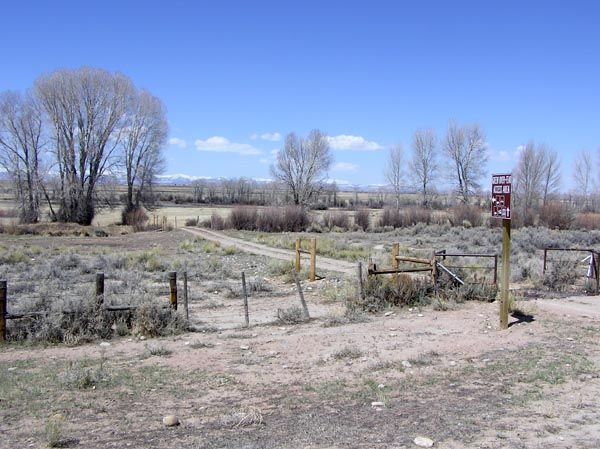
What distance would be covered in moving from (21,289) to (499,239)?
29338mm

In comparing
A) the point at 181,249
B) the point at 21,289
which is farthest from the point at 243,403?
the point at 181,249

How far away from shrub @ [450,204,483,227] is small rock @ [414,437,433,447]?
49285 millimetres

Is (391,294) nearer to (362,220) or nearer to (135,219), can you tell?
(362,220)

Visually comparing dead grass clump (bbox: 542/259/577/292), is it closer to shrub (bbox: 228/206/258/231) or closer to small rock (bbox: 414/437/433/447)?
small rock (bbox: 414/437/433/447)

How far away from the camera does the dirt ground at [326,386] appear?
18.9 ft

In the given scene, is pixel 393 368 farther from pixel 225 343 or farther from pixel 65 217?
pixel 65 217

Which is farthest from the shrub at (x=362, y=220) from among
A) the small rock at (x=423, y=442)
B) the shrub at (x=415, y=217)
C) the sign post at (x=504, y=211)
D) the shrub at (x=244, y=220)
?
the small rock at (x=423, y=442)

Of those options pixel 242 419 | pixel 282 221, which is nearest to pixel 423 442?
pixel 242 419

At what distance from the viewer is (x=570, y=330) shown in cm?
1042

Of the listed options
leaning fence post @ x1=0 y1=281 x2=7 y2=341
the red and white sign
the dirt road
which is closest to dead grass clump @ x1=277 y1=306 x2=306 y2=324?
the red and white sign

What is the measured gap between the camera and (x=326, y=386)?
762cm

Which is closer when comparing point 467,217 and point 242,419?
point 242,419

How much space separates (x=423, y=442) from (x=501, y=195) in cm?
597

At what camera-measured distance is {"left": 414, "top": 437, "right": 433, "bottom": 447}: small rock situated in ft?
17.6
